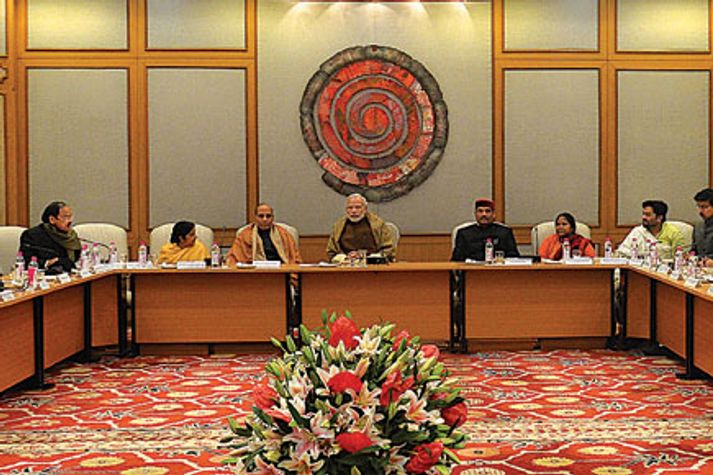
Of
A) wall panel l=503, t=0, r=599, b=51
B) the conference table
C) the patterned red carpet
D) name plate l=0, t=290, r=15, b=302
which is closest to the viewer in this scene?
the patterned red carpet

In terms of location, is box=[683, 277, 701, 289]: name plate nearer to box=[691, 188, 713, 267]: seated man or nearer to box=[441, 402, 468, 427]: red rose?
box=[691, 188, 713, 267]: seated man

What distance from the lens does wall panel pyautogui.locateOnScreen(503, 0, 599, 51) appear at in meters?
9.10

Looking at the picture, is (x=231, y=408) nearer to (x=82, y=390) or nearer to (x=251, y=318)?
(x=82, y=390)

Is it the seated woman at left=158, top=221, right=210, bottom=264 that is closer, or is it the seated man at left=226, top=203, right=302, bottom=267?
the seated woman at left=158, top=221, right=210, bottom=264

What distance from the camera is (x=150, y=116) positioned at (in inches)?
353

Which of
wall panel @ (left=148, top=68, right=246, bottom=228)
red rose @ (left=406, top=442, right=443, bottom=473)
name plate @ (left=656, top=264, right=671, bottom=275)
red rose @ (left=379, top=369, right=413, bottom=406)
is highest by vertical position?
wall panel @ (left=148, top=68, right=246, bottom=228)

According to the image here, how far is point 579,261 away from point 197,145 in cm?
355

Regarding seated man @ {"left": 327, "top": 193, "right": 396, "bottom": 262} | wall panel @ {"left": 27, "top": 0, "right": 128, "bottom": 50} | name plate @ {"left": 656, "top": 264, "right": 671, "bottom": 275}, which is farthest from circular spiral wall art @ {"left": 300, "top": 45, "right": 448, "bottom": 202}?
name plate @ {"left": 656, "top": 264, "right": 671, "bottom": 275}

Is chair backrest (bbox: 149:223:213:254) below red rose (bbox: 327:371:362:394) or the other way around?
the other way around

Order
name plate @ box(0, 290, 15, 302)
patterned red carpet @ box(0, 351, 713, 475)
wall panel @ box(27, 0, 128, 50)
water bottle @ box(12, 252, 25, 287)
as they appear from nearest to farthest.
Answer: patterned red carpet @ box(0, 351, 713, 475) → name plate @ box(0, 290, 15, 302) → water bottle @ box(12, 252, 25, 287) → wall panel @ box(27, 0, 128, 50)

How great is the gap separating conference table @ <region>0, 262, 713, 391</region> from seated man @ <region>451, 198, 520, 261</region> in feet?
2.75

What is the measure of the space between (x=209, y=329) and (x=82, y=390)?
1.38m

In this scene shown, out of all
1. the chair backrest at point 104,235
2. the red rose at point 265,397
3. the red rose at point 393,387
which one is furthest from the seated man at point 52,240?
the red rose at point 393,387

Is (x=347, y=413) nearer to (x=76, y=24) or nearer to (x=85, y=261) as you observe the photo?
(x=85, y=261)
